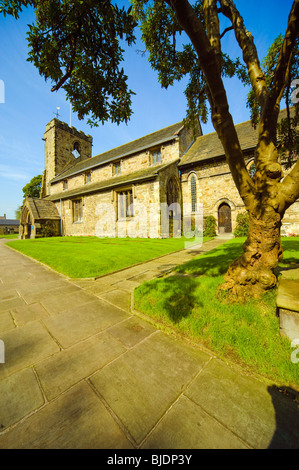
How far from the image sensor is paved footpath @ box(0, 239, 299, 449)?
4.11 ft

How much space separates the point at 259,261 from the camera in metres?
2.89

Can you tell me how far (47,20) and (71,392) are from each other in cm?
591

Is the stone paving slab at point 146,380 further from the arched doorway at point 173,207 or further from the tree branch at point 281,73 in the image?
the arched doorway at point 173,207

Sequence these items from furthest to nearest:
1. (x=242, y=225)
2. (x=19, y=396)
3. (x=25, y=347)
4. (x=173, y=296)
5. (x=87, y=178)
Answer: (x=87, y=178), (x=242, y=225), (x=173, y=296), (x=25, y=347), (x=19, y=396)

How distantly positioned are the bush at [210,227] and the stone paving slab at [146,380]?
47.7ft

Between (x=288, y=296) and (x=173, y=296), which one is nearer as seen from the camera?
(x=288, y=296)

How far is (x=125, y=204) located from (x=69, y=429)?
1605 cm

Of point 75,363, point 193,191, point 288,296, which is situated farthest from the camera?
point 193,191

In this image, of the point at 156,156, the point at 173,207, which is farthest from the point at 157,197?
the point at 156,156

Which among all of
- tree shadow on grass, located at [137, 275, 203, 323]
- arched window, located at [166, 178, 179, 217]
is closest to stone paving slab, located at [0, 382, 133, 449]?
tree shadow on grass, located at [137, 275, 203, 323]

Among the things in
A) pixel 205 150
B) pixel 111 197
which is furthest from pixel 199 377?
pixel 205 150

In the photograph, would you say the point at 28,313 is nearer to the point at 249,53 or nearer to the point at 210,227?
the point at 249,53

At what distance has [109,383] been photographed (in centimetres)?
171
